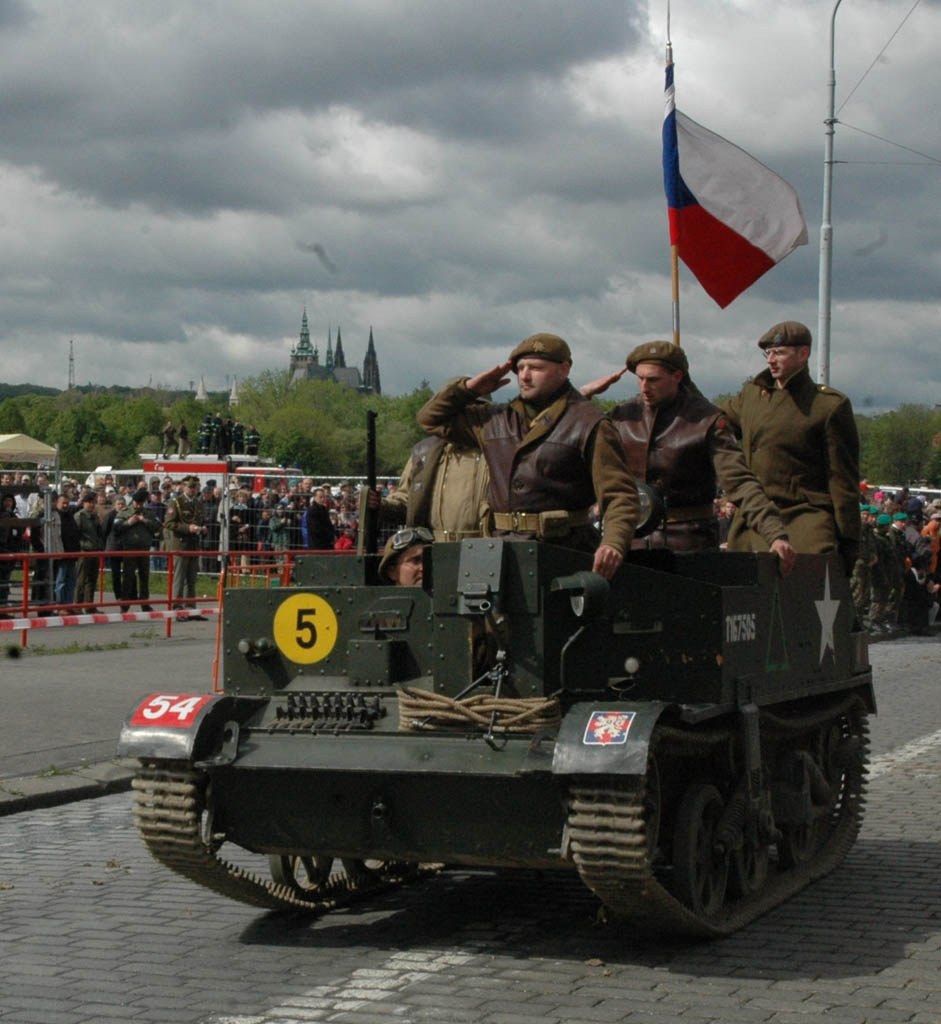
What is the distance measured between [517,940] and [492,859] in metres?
0.49

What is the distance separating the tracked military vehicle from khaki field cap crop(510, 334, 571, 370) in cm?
92

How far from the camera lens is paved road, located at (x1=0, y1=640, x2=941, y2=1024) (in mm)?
5809

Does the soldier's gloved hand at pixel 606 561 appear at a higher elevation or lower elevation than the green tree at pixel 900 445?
lower

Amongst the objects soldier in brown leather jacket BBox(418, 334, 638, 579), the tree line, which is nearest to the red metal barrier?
soldier in brown leather jacket BBox(418, 334, 638, 579)

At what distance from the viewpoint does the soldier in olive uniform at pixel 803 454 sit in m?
8.89

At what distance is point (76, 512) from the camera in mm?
25281

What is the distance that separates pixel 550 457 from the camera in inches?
284

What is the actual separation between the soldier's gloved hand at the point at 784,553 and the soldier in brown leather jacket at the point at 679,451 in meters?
0.26

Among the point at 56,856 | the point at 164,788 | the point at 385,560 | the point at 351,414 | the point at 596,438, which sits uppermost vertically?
the point at 351,414

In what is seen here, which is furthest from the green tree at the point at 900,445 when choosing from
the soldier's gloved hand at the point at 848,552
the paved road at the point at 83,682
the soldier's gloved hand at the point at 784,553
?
the soldier's gloved hand at the point at 784,553

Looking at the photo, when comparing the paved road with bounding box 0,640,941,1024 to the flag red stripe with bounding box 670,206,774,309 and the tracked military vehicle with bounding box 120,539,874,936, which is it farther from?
the flag red stripe with bounding box 670,206,774,309

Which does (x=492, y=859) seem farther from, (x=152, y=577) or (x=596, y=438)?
(x=152, y=577)

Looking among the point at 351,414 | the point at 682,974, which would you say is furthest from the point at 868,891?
the point at 351,414

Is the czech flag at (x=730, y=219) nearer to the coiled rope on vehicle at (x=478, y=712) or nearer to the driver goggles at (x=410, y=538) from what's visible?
the driver goggles at (x=410, y=538)
